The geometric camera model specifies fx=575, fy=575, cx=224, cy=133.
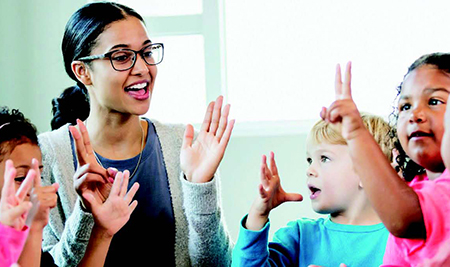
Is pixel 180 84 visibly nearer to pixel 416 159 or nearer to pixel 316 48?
pixel 316 48

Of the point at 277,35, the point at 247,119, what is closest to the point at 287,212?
the point at 247,119

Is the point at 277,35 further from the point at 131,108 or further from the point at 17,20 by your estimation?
the point at 131,108

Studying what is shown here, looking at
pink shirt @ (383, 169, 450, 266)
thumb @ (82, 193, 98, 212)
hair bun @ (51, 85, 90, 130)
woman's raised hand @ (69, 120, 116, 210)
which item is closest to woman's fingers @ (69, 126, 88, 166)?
woman's raised hand @ (69, 120, 116, 210)

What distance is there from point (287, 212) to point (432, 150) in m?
2.28

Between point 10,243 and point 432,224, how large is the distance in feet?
2.47

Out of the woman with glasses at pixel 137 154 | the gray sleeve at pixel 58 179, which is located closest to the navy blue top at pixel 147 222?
the woman with glasses at pixel 137 154

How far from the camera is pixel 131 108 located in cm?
→ 175

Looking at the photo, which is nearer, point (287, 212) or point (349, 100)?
point (349, 100)

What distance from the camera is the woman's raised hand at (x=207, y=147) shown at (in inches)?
64.9

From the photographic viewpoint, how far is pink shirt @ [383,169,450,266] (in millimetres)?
980

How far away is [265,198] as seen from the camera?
1.44 m

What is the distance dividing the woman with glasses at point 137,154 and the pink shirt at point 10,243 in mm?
540

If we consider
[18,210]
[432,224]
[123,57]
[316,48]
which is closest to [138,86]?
[123,57]

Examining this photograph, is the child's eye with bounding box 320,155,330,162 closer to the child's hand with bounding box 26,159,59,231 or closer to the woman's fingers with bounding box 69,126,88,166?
the woman's fingers with bounding box 69,126,88,166
